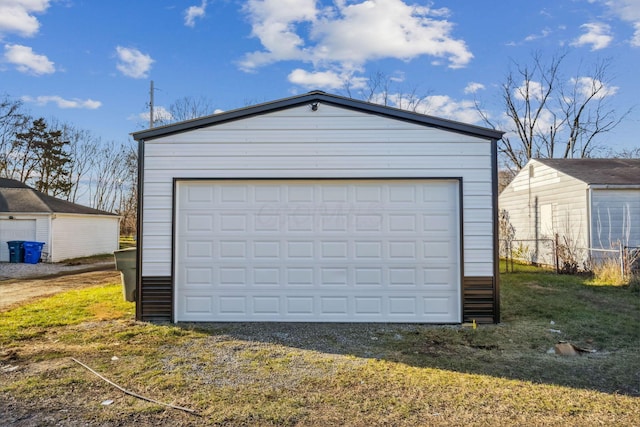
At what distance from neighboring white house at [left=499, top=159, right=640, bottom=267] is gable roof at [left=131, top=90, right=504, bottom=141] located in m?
7.46

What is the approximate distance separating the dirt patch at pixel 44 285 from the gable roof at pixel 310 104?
16.2ft

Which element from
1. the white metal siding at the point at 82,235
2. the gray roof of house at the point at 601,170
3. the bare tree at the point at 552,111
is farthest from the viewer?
the bare tree at the point at 552,111

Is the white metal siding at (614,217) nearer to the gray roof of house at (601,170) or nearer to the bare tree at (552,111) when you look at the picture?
the gray roof of house at (601,170)

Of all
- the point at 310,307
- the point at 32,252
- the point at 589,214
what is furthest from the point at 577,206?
the point at 32,252

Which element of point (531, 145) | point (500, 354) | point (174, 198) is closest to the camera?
point (500, 354)

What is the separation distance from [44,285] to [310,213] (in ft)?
28.8

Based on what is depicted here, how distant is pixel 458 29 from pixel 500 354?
41.6 feet

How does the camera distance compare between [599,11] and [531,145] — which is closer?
[599,11]

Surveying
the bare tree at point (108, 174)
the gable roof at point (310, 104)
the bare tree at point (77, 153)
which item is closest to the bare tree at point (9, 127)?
the bare tree at point (77, 153)

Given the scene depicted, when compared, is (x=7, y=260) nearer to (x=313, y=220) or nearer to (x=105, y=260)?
(x=105, y=260)

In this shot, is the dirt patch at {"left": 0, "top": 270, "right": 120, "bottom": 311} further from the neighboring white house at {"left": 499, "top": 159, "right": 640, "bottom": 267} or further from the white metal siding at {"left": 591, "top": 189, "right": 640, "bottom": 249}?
the white metal siding at {"left": 591, "top": 189, "right": 640, "bottom": 249}

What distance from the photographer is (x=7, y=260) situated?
621 inches

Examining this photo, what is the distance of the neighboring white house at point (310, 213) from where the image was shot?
6117mm

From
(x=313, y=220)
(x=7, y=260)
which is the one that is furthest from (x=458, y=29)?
(x=7, y=260)
